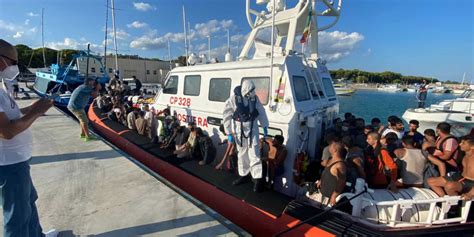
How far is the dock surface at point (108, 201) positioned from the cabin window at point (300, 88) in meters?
2.60

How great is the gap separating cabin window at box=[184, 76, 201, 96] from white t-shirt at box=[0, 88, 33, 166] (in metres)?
3.71

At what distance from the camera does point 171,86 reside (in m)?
6.14

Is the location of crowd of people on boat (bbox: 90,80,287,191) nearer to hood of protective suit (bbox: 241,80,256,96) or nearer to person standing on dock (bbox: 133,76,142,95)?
hood of protective suit (bbox: 241,80,256,96)

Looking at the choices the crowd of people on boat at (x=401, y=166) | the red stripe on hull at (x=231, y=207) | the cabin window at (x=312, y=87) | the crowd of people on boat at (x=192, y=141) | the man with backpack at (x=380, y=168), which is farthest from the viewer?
the cabin window at (x=312, y=87)

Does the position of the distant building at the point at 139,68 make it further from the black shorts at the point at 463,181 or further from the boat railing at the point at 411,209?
the black shorts at the point at 463,181

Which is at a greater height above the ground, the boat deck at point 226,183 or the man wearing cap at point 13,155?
the man wearing cap at point 13,155

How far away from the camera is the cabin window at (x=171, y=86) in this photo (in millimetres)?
5988

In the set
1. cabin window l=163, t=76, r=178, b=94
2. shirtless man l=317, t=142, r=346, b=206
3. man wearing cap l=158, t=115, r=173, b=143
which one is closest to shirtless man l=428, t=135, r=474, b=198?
shirtless man l=317, t=142, r=346, b=206

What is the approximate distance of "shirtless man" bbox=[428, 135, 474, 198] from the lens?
2.84 meters

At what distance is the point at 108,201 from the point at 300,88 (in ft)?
11.7

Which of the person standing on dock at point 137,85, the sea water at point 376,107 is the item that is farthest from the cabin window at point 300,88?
the sea water at point 376,107

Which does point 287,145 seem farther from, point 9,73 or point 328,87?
point 9,73

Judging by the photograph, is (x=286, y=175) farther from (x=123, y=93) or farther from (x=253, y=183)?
(x=123, y=93)

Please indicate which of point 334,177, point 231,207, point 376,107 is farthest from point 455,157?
point 376,107
